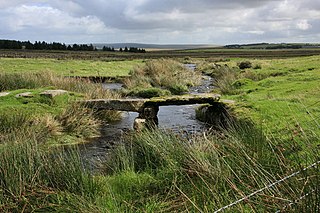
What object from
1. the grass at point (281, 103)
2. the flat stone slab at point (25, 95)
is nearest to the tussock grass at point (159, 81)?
the grass at point (281, 103)

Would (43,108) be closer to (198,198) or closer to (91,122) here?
(91,122)

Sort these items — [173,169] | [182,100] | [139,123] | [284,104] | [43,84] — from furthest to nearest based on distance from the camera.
A: [43,84]
[182,100]
[139,123]
[284,104]
[173,169]

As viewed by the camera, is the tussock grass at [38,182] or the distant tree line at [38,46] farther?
the distant tree line at [38,46]

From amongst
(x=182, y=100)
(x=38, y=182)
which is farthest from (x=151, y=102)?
(x=38, y=182)

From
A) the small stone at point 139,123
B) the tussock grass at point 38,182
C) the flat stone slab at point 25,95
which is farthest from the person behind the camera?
the flat stone slab at point 25,95

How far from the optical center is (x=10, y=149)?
5.97 meters

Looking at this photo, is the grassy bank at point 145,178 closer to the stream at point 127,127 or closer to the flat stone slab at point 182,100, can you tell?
the stream at point 127,127

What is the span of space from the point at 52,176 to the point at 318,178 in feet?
12.1

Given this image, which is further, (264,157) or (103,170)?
(103,170)

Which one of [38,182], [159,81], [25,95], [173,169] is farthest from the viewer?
[159,81]

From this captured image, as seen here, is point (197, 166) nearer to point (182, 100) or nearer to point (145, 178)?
point (145, 178)

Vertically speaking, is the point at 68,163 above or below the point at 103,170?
above

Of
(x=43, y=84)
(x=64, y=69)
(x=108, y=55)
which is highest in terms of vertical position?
(x=43, y=84)

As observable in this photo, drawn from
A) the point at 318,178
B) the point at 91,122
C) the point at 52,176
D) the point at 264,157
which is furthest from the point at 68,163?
the point at 91,122
